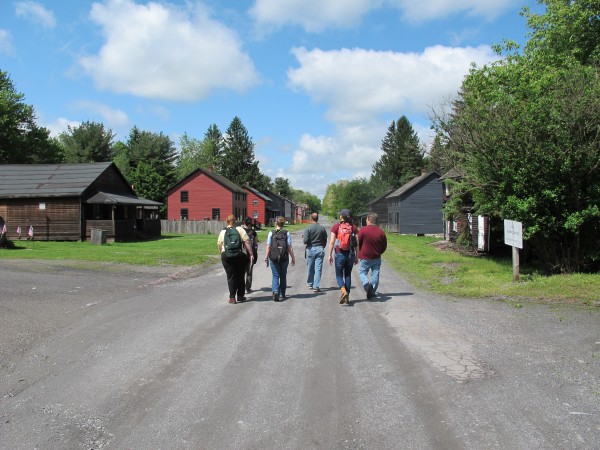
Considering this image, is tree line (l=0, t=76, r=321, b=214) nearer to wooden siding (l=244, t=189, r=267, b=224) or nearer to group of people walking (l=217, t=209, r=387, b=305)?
wooden siding (l=244, t=189, r=267, b=224)

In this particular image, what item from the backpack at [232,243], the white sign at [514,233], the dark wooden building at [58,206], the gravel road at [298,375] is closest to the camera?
the gravel road at [298,375]

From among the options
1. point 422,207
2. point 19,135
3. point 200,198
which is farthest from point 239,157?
point 422,207

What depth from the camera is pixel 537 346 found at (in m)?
6.38

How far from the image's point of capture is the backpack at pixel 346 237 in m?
9.67

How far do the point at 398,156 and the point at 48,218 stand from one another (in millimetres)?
77905

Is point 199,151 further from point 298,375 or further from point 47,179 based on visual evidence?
point 298,375

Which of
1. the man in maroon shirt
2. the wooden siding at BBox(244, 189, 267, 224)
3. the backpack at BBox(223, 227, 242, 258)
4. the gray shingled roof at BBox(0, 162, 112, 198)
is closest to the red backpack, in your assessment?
the man in maroon shirt

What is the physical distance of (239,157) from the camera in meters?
90.3

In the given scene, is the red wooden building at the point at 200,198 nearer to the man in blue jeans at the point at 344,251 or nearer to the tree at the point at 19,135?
the tree at the point at 19,135

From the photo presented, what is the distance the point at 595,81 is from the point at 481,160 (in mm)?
3401

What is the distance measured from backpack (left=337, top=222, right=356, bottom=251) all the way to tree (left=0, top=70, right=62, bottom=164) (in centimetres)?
5584

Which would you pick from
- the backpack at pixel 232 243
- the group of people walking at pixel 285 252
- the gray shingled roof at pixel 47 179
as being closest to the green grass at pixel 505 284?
the group of people walking at pixel 285 252

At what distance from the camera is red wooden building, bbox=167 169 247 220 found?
65188 mm

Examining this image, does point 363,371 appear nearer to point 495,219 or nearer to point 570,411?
point 570,411
